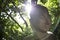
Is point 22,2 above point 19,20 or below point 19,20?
above

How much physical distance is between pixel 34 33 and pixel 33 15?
0.06 m

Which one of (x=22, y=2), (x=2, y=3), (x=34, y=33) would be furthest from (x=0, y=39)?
(x=34, y=33)

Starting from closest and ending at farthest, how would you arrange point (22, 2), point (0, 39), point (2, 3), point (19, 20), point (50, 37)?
point (50, 37) < point (0, 39) < point (2, 3) < point (19, 20) < point (22, 2)

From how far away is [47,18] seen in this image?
20.9 inches

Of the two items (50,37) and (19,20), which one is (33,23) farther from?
(19,20)

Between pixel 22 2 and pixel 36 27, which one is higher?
pixel 36 27

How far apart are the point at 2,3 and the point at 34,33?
1463 mm

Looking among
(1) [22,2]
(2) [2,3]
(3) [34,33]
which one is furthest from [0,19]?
(3) [34,33]

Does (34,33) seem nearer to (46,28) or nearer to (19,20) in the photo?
(46,28)

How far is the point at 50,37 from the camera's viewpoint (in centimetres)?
52

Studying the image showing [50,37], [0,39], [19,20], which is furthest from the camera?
[19,20]

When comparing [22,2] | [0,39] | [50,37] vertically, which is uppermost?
[50,37]

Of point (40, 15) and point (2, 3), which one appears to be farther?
point (2, 3)

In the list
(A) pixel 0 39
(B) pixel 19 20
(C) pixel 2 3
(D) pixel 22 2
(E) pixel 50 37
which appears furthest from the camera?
(D) pixel 22 2
